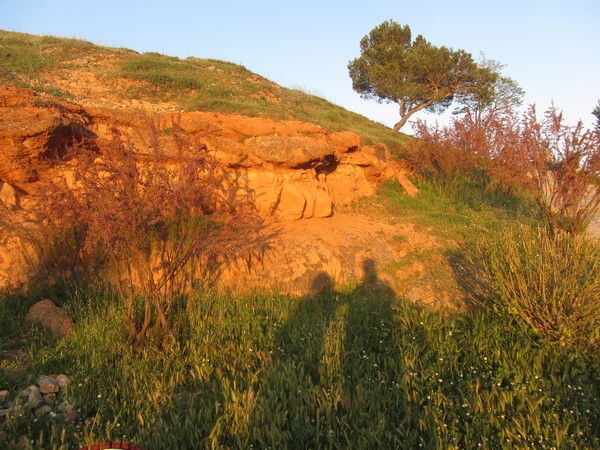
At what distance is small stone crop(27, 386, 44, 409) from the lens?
3.03 metres

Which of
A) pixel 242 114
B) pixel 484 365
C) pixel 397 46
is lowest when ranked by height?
pixel 484 365

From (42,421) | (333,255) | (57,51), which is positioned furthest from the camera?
(57,51)

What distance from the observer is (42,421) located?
2.88 meters

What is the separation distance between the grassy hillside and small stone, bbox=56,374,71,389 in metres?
6.15

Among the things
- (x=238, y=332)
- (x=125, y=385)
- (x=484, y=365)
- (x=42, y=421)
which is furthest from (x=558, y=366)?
(x=42, y=421)

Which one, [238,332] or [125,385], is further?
[238,332]

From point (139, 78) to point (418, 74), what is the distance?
17924mm

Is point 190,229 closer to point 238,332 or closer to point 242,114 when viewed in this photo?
point 238,332

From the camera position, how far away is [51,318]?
4.38 m

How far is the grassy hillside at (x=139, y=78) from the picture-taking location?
8842 mm

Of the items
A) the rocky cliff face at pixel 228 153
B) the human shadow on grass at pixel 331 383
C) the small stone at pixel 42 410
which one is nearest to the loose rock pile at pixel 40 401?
the small stone at pixel 42 410

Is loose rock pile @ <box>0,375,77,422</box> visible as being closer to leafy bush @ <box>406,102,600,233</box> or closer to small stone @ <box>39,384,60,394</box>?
small stone @ <box>39,384,60,394</box>

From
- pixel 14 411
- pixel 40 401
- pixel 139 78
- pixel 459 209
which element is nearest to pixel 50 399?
pixel 40 401

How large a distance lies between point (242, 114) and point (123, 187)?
508cm
